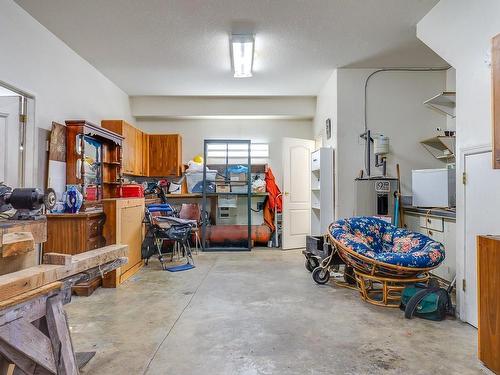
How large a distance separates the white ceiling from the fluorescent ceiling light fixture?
0.33 ft

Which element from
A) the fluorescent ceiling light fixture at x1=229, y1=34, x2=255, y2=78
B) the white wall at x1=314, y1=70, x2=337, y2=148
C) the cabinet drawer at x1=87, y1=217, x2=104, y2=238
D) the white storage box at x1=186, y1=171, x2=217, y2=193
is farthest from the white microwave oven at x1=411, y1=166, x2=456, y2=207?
the cabinet drawer at x1=87, y1=217, x2=104, y2=238

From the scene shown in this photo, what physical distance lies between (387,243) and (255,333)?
2.05m

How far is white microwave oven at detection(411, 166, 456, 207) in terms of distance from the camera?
3.99 m

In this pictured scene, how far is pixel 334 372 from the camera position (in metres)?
2.10

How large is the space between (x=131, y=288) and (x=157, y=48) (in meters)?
3.02

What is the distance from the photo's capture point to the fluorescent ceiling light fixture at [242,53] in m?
4.05

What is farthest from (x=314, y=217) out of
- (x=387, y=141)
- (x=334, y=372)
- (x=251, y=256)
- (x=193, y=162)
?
(x=334, y=372)

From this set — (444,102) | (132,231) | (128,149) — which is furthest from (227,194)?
(444,102)

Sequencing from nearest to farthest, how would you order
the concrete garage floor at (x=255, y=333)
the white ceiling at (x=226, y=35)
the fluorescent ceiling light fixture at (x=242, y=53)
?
the concrete garage floor at (x=255, y=333) < the white ceiling at (x=226, y=35) < the fluorescent ceiling light fixture at (x=242, y=53)

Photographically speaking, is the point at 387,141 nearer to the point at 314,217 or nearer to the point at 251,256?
the point at 314,217

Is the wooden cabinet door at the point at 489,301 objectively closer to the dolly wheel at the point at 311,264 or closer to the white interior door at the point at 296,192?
the dolly wheel at the point at 311,264

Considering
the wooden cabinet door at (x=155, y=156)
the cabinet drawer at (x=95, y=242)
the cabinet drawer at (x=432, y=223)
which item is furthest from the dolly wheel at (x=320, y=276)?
the wooden cabinet door at (x=155, y=156)

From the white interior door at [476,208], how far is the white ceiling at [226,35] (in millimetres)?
1734

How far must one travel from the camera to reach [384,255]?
335 centimetres
